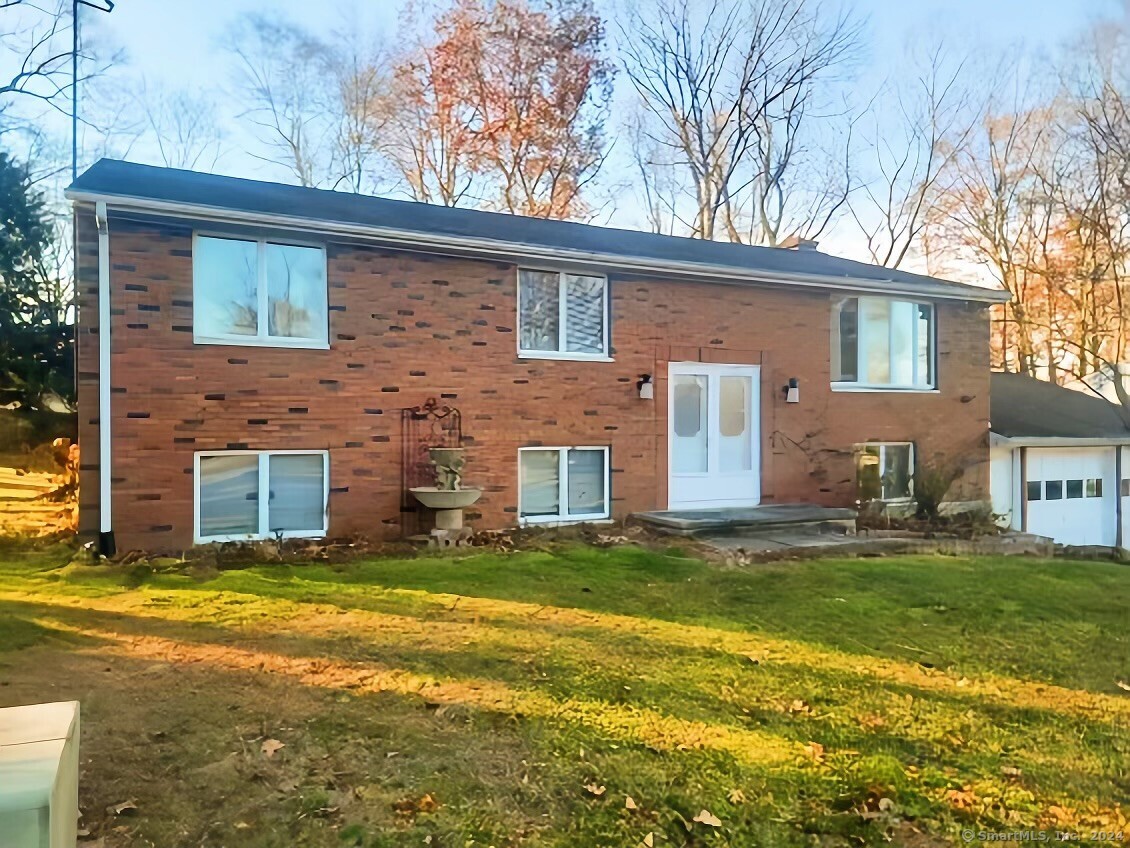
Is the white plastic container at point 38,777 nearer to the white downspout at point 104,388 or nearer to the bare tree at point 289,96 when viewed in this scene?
the white downspout at point 104,388

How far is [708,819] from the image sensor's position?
347 cm

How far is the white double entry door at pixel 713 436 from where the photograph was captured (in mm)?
12828

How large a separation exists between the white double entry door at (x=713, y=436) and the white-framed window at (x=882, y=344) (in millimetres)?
2051

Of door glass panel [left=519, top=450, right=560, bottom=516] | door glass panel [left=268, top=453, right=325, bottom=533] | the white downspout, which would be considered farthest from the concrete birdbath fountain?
the white downspout

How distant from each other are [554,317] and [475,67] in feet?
55.7

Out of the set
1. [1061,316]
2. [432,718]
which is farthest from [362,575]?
[1061,316]

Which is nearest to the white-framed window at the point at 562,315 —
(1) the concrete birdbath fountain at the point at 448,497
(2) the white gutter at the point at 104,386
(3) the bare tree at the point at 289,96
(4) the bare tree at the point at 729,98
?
(1) the concrete birdbath fountain at the point at 448,497

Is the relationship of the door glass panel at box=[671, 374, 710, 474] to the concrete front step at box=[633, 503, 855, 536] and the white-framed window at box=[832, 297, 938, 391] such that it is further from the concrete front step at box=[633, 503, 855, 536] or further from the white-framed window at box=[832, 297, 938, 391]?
the white-framed window at box=[832, 297, 938, 391]

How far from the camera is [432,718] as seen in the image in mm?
4449

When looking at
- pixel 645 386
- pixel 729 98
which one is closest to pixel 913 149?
pixel 729 98

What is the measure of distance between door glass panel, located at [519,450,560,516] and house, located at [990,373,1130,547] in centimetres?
932

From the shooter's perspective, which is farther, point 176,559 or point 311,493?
point 311,493

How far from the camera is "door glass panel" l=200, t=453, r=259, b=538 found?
31.2 feet

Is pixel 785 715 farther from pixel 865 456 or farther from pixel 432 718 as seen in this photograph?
pixel 865 456
